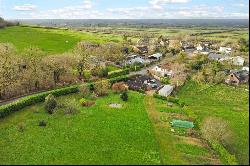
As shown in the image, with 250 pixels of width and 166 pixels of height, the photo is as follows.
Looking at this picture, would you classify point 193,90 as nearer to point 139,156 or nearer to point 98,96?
point 98,96

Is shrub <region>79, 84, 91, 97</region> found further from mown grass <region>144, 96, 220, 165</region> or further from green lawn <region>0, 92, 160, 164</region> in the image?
mown grass <region>144, 96, 220, 165</region>

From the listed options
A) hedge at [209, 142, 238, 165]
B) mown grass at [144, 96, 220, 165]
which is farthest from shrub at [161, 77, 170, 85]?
hedge at [209, 142, 238, 165]

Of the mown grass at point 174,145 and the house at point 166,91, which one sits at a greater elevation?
the house at point 166,91

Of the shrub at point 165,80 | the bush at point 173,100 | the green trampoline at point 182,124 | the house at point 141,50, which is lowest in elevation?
Result: the green trampoline at point 182,124

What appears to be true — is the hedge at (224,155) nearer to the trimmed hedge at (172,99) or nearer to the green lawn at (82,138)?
the green lawn at (82,138)

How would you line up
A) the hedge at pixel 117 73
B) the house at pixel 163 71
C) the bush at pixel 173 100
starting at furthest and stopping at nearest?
the house at pixel 163 71
the hedge at pixel 117 73
the bush at pixel 173 100

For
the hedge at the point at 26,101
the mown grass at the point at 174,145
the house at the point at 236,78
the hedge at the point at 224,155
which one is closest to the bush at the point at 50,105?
the hedge at the point at 26,101

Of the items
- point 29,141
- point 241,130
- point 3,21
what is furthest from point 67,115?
point 3,21
